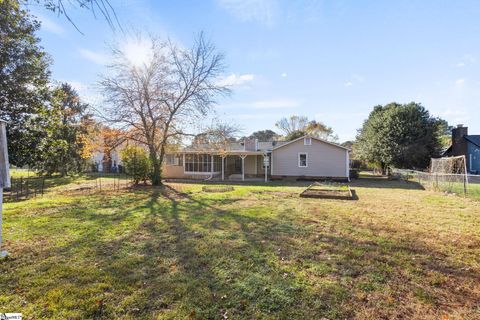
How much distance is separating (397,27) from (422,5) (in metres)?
1.57

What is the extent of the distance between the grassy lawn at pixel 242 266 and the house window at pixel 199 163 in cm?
1609

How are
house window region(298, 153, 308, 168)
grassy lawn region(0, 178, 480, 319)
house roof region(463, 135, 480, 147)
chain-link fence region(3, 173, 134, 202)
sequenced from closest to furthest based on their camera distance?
1. grassy lawn region(0, 178, 480, 319)
2. chain-link fence region(3, 173, 134, 202)
3. house window region(298, 153, 308, 168)
4. house roof region(463, 135, 480, 147)

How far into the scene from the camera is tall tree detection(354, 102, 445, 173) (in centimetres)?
2402

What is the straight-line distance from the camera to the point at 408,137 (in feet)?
79.8

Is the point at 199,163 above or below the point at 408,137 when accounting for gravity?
below

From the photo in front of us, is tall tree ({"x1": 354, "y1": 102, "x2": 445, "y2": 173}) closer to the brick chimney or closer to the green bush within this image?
the brick chimney

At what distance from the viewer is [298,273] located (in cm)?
380

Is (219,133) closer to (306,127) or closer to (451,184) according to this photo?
(451,184)

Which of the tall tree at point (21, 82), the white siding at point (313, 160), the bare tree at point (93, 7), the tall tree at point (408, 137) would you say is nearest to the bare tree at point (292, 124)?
the tall tree at point (408, 137)

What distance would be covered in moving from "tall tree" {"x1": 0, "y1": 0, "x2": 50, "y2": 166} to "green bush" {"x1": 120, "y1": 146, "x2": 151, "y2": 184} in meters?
4.53

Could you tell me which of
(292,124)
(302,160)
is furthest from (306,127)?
(302,160)

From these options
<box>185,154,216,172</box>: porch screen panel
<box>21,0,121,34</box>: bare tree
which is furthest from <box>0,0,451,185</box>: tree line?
<box>21,0,121,34</box>: bare tree

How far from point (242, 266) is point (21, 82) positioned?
15.3 metres

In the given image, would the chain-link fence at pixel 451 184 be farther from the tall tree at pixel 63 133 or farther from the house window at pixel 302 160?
the tall tree at pixel 63 133
